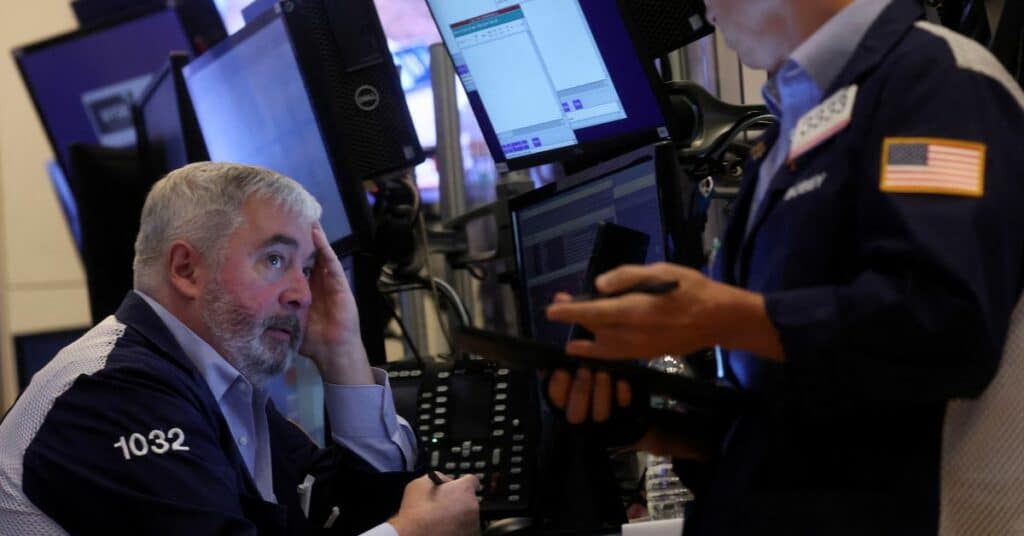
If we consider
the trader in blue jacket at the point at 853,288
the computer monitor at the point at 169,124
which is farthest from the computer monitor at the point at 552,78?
the computer monitor at the point at 169,124

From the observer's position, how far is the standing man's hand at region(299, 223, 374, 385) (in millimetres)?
2051

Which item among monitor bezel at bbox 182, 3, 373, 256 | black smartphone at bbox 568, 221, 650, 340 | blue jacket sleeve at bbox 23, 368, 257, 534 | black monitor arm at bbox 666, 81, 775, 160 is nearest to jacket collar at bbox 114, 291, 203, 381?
blue jacket sleeve at bbox 23, 368, 257, 534

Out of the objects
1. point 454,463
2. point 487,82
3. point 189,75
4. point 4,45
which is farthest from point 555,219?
point 4,45

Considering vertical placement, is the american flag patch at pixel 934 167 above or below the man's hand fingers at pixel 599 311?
above

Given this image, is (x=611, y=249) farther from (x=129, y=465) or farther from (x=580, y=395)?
(x=129, y=465)

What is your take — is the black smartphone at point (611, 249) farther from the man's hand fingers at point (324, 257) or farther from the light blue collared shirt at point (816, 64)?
the man's hand fingers at point (324, 257)

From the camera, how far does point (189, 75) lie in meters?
2.74

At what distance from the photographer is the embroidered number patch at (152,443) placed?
159 cm

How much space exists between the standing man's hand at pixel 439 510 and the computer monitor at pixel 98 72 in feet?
6.32

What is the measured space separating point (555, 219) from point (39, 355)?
3284mm

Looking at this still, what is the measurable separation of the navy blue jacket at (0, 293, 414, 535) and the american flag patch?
0.96 metres

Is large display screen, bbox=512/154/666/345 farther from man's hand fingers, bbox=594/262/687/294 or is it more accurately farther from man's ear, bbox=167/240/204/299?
man's hand fingers, bbox=594/262/687/294

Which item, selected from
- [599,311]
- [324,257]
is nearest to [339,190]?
[324,257]

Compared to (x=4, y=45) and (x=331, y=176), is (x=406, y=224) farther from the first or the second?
(x=4, y=45)
